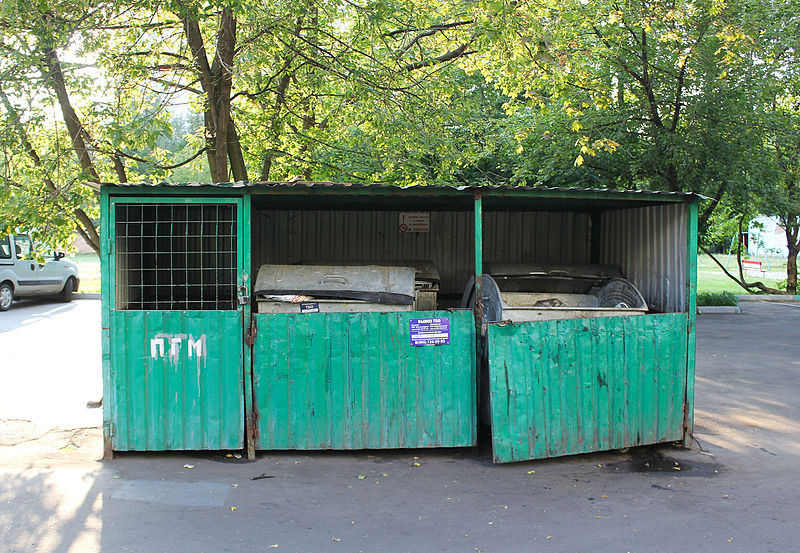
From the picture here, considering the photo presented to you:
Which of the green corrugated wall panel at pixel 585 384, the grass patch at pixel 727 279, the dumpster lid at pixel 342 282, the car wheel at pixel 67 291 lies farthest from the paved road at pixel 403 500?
the grass patch at pixel 727 279

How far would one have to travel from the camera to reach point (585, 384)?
5.66 metres

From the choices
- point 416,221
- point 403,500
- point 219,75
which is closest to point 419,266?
point 416,221

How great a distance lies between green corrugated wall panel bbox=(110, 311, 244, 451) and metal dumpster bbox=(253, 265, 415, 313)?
40 centimetres

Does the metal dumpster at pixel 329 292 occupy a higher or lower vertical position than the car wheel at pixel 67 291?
higher

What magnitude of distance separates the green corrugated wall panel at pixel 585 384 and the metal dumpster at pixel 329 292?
3.07ft

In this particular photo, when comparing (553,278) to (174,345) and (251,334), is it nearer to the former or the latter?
(251,334)

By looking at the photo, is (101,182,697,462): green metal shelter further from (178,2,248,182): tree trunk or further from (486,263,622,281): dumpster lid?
(178,2,248,182): tree trunk

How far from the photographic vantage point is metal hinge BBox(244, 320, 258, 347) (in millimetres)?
5512

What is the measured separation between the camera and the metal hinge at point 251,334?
5.51 m

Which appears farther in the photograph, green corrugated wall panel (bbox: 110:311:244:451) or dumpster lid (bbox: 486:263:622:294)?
dumpster lid (bbox: 486:263:622:294)

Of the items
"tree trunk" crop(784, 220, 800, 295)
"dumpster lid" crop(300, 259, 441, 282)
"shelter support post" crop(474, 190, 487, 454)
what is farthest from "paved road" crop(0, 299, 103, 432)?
"tree trunk" crop(784, 220, 800, 295)

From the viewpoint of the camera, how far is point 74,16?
7.77 metres

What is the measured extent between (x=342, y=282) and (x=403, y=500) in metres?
2.02

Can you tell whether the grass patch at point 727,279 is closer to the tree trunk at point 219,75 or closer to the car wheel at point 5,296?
the tree trunk at point 219,75
